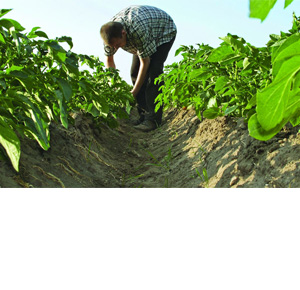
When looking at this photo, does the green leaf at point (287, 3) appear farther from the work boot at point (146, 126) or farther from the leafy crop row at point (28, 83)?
the work boot at point (146, 126)

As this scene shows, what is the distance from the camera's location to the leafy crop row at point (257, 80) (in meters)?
0.71

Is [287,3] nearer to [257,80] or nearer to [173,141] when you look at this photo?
[257,80]

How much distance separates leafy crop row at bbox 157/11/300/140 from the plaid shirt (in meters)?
1.20

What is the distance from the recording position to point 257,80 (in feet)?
6.39

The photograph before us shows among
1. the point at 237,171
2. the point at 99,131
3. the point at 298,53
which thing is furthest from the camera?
the point at 99,131

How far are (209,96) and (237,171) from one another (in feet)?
2.36

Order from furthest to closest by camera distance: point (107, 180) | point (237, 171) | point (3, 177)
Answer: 1. point (107, 180)
2. point (237, 171)
3. point (3, 177)

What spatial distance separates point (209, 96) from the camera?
232cm

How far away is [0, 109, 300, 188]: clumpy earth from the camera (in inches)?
65.0

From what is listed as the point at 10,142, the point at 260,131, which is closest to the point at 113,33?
the point at 10,142

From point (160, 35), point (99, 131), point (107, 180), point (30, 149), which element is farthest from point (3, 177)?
point (160, 35)

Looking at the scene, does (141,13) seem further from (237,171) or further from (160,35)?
(237,171)

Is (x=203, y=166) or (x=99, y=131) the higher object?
(x=99, y=131)

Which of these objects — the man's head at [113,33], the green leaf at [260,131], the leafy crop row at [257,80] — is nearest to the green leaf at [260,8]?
the leafy crop row at [257,80]
